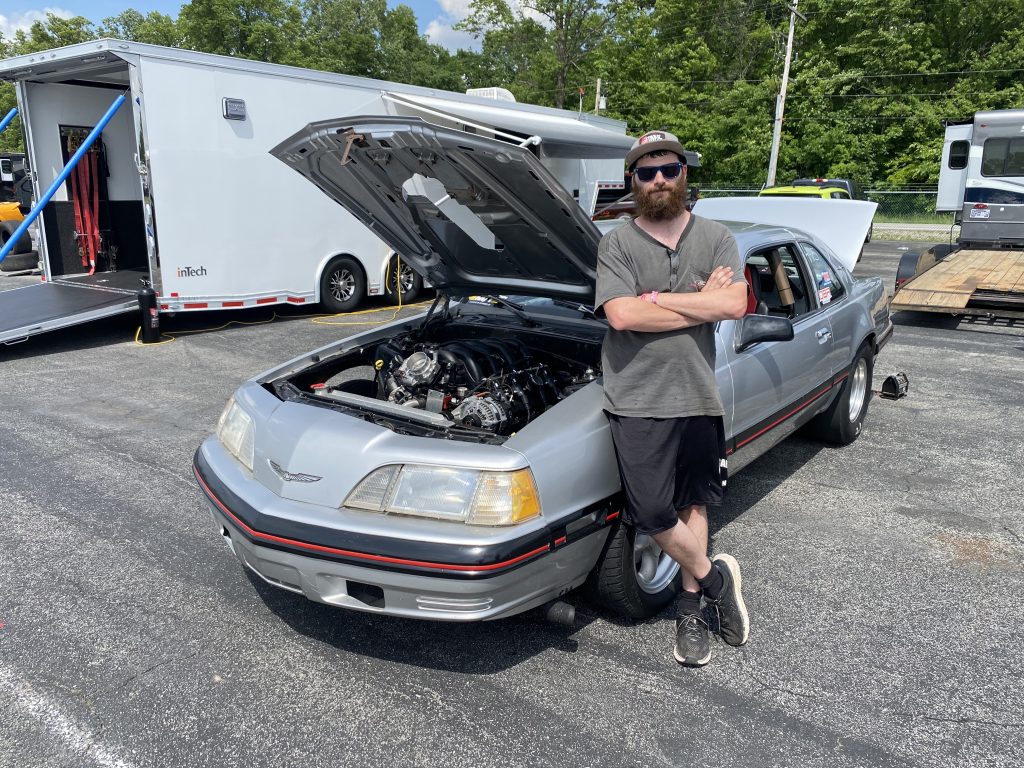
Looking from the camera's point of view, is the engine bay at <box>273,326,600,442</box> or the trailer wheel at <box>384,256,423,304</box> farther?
the trailer wheel at <box>384,256,423,304</box>

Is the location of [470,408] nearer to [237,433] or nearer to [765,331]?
[237,433]

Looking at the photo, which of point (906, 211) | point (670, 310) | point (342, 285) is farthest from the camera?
point (906, 211)

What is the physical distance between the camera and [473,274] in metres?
4.13

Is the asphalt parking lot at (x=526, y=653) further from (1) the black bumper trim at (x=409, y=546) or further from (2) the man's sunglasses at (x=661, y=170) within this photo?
(2) the man's sunglasses at (x=661, y=170)

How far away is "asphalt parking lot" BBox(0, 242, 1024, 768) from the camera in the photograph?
7.89 feet

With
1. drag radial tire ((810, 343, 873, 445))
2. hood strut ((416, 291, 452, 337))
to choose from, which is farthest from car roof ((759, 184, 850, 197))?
hood strut ((416, 291, 452, 337))

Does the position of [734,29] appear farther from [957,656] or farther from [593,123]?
[957,656]

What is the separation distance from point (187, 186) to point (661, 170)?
23.7 ft

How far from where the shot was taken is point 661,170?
256 centimetres

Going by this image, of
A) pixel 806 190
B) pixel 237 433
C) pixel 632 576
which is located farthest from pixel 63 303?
pixel 806 190

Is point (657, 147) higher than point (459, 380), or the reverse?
point (657, 147)

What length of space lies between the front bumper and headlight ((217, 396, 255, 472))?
0.31m

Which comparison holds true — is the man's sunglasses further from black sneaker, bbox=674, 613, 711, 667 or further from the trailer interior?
the trailer interior

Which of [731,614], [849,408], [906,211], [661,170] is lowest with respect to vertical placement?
[731,614]
